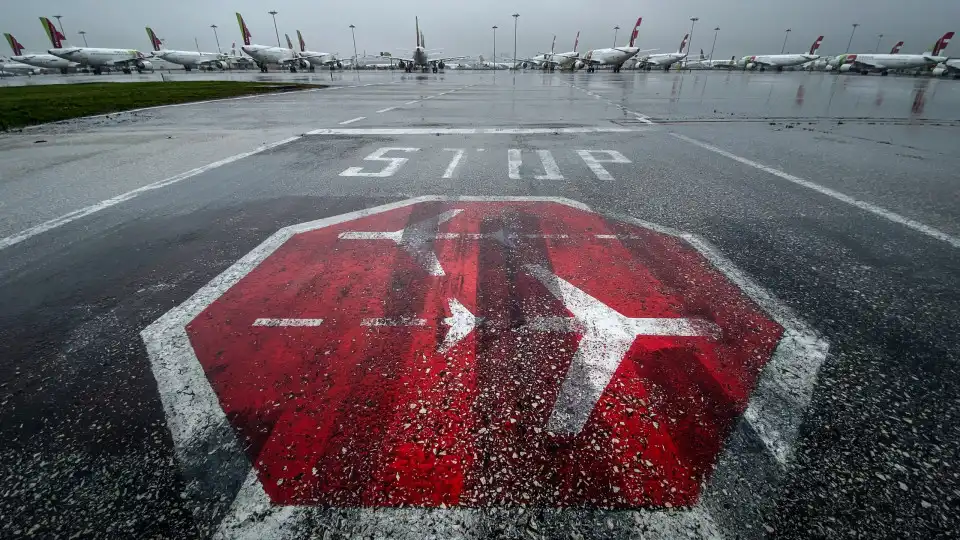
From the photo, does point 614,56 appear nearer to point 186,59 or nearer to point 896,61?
point 896,61

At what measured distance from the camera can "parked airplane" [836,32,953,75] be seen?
5184 centimetres

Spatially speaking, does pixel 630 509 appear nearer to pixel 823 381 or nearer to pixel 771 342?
pixel 823 381

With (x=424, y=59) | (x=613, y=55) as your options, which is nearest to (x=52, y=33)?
(x=424, y=59)

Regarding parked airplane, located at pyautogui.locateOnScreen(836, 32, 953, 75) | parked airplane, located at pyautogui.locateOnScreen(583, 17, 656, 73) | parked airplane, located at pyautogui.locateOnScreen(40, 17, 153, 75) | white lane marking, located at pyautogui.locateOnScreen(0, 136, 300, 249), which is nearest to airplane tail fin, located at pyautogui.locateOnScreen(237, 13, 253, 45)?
parked airplane, located at pyautogui.locateOnScreen(40, 17, 153, 75)

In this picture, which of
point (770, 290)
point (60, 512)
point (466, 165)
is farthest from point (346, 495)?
point (466, 165)

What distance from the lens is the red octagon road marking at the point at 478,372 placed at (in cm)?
142

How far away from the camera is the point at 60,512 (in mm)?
1309

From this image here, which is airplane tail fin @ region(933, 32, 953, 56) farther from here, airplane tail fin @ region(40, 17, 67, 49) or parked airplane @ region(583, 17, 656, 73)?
airplane tail fin @ region(40, 17, 67, 49)

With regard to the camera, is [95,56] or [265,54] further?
[95,56]

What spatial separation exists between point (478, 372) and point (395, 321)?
24.9 inches

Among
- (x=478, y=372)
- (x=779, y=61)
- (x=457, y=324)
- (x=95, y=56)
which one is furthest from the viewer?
(x=779, y=61)

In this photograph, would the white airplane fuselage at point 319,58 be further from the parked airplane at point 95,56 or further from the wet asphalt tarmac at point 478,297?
the wet asphalt tarmac at point 478,297

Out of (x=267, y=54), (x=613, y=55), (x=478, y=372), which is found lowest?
(x=478, y=372)

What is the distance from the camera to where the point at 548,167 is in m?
5.77
